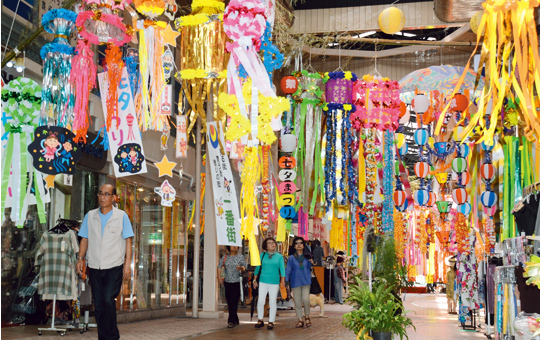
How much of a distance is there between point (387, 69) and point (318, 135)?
7932mm

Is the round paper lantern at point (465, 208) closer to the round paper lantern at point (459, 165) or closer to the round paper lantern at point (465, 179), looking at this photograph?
the round paper lantern at point (465, 179)

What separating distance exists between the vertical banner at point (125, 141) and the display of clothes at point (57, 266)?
1.63 meters

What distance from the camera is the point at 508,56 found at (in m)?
4.15

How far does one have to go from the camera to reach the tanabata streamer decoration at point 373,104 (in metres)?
11.0

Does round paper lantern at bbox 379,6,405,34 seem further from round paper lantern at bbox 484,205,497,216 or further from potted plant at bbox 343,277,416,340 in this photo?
potted plant at bbox 343,277,416,340

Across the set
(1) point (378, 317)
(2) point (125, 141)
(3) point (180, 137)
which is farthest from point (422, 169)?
(2) point (125, 141)

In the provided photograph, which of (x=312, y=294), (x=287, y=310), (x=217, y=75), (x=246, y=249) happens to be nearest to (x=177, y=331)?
(x=217, y=75)

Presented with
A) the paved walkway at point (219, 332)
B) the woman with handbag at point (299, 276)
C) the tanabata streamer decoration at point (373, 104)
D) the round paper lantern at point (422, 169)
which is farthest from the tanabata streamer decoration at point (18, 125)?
the round paper lantern at point (422, 169)

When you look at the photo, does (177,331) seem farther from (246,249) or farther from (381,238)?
(246,249)

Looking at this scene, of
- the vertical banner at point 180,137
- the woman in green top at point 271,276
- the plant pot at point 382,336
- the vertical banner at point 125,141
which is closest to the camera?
the plant pot at point 382,336

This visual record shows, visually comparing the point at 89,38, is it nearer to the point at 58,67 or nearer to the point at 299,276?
the point at 58,67

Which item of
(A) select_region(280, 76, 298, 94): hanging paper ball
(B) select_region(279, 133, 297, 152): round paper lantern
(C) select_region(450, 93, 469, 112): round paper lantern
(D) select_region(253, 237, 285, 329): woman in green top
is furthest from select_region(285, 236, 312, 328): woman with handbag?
(C) select_region(450, 93, 469, 112): round paper lantern

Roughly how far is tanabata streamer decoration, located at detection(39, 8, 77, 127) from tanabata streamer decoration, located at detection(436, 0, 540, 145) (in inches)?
146

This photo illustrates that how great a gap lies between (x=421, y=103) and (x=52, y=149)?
7372mm
